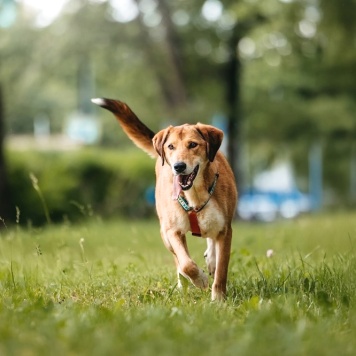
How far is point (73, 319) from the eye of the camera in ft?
15.4

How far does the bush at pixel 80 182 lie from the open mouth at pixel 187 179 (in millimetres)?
12978

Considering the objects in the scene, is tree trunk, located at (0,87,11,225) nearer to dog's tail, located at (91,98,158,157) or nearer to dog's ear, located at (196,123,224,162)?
dog's tail, located at (91,98,158,157)

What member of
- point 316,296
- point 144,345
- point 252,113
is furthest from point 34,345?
point 252,113

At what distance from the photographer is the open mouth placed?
6453mm

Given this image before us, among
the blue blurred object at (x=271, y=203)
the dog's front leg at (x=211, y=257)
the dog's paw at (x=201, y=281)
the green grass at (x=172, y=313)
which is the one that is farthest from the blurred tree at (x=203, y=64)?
the dog's paw at (x=201, y=281)

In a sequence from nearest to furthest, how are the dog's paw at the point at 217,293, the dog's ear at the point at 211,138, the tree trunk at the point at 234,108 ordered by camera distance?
the dog's paw at the point at 217,293, the dog's ear at the point at 211,138, the tree trunk at the point at 234,108

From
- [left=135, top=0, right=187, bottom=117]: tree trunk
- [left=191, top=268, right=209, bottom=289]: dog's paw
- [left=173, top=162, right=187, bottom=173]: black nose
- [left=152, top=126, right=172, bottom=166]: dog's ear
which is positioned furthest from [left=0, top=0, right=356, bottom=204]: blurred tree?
[left=191, top=268, right=209, bottom=289]: dog's paw

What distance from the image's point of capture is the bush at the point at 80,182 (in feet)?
64.9

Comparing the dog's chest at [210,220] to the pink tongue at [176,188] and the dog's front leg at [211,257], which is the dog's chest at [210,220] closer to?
the pink tongue at [176,188]

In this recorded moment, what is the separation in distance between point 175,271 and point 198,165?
144 cm

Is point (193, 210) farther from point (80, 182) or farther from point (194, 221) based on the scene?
point (80, 182)

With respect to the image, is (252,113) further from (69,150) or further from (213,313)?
(213,313)

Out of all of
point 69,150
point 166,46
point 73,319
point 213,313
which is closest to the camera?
point 73,319

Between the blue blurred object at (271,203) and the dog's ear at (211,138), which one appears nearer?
the dog's ear at (211,138)
